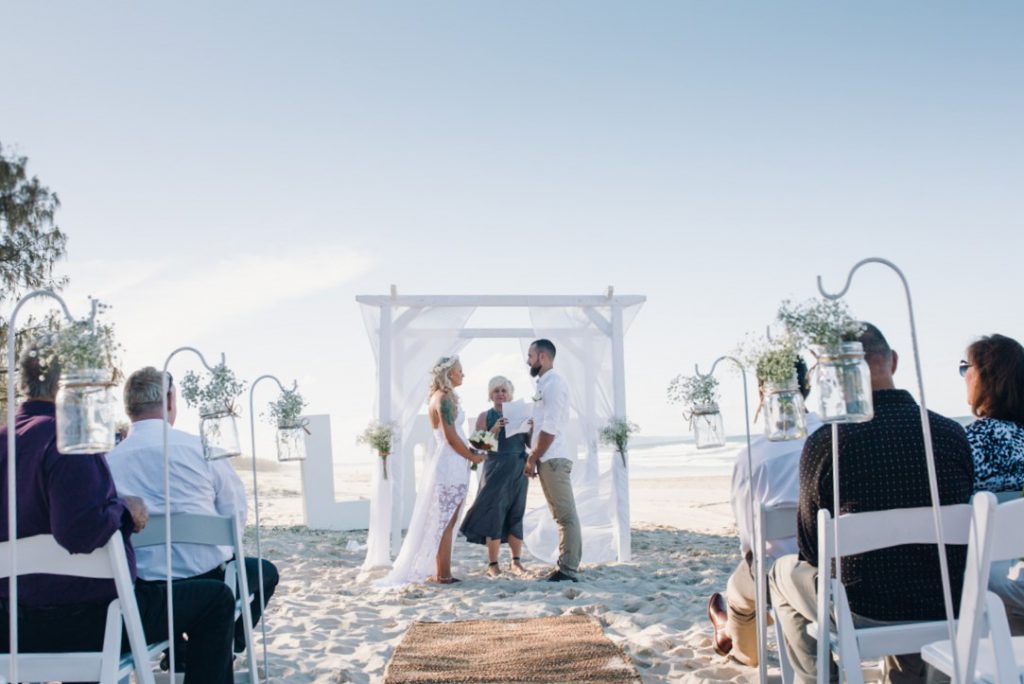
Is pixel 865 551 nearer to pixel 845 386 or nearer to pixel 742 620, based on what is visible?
pixel 845 386

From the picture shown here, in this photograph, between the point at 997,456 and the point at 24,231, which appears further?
the point at 24,231

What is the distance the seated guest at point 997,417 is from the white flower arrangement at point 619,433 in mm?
4651

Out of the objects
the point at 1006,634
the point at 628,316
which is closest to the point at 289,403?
the point at 1006,634

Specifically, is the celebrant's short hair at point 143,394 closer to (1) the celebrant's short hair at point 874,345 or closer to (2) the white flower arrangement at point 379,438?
(1) the celebrant's short hair at point 874,345

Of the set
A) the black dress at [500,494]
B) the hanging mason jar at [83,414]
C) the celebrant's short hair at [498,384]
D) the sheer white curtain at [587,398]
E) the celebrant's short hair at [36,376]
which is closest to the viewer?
the hanging mason jar at [83,414]

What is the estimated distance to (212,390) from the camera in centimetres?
320

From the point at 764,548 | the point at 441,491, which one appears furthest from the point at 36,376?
the point at 441,491

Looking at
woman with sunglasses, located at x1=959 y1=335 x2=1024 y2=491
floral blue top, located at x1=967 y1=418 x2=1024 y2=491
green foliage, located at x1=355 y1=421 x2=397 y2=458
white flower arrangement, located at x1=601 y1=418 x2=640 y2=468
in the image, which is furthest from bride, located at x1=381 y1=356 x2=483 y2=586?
floral blue top, located at x1=967 y1=418 x2=1024 y2=491

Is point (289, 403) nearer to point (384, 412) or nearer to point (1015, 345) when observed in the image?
point (1015, 345)

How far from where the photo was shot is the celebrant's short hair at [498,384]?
303 inches

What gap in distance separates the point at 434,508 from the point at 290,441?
3125 mm

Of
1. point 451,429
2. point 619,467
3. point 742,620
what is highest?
point 451,429

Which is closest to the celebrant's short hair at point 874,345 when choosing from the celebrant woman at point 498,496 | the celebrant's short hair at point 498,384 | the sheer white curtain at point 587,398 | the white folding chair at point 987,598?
the white folding chair at point 987,598

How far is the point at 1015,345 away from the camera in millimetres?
3605
